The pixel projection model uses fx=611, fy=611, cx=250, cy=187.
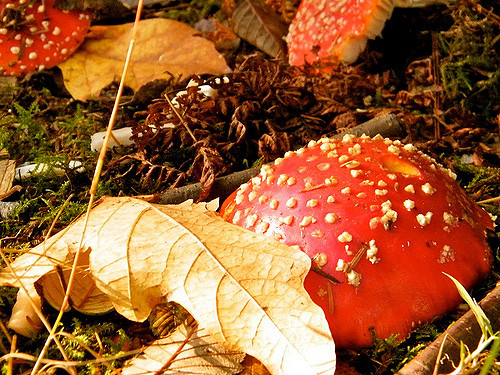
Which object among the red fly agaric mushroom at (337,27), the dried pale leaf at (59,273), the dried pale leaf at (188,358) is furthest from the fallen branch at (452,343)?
the red fly agaric mushroom at (337,27)

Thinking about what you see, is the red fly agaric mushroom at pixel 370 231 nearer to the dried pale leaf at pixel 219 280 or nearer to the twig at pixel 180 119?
the dried pale leaf at pixel 219 280

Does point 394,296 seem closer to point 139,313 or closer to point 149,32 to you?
point 139,313

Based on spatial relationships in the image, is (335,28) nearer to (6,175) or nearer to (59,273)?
(6,175)

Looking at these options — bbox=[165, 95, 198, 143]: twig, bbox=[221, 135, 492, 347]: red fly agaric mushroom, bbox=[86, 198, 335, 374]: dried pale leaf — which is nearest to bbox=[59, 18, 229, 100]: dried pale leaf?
bbox=[165, 95, 198, 143]: twig

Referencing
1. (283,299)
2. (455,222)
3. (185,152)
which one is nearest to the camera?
(283,299)

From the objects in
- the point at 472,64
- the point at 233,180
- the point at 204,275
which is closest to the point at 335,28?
the point at 472,64

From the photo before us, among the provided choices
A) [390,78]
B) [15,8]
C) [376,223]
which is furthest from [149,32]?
[376,223]
